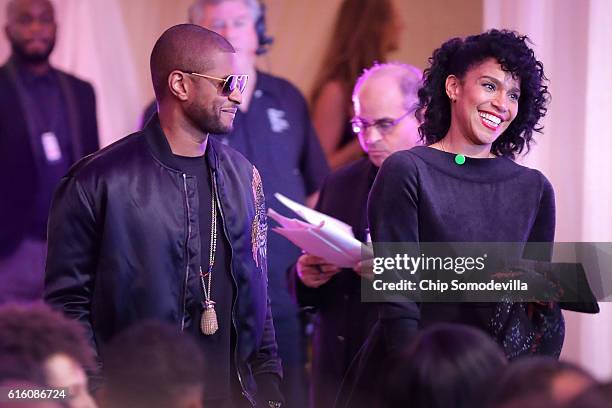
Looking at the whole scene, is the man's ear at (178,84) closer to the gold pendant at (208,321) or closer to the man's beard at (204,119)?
the man's beard at (204,119)

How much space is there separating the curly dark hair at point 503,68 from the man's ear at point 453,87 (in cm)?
2

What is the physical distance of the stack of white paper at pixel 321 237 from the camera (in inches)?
138

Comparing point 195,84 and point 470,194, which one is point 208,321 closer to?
point 195,84

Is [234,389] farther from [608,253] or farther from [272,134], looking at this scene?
[272,134]

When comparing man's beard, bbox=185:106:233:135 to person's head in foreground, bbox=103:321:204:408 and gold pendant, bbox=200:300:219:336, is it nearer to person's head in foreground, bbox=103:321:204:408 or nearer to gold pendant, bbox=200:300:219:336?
gold pendant, bbox=200:300:219:336

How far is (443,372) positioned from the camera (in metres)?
2.19

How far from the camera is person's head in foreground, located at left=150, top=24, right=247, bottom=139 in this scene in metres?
3.25

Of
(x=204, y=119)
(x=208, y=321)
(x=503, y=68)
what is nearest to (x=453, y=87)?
(x=503, y=68)

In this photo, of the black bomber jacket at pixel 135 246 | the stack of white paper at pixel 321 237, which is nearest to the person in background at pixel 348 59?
the stack of white paper at pixel 321 237

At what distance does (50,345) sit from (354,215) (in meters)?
1.90

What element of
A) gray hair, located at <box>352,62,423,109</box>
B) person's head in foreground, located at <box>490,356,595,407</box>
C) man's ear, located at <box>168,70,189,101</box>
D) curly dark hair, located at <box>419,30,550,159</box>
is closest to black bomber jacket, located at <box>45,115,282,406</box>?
man's ear, located at <box>168,70,189,101</box>

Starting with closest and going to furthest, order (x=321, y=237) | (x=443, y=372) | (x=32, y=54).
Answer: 1. (x=443, y=372)
2. (x=321, y=237)
3. (x=32, y=54)

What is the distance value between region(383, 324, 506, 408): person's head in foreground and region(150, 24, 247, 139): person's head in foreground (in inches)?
48.4

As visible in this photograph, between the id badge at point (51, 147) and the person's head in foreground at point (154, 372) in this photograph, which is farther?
the id badge at point (51, 147)
